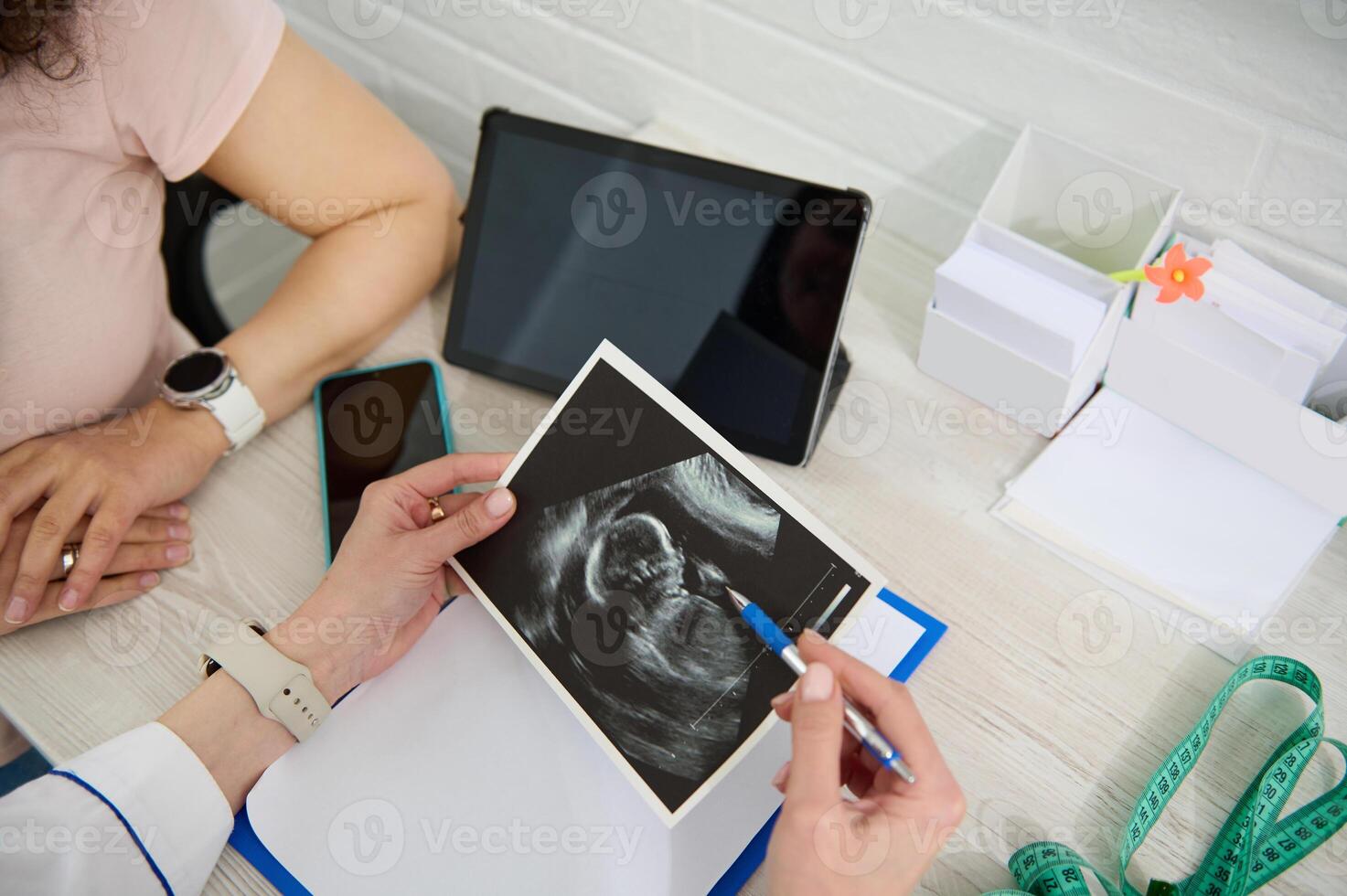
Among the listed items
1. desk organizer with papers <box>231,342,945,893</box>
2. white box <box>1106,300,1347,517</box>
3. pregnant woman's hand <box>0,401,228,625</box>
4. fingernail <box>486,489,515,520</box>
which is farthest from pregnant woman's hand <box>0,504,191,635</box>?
white box <box>1106,300,1347,517</box>

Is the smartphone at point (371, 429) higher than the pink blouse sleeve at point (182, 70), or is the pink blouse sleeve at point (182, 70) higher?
the pink blouse sleeve at point (182, 70)

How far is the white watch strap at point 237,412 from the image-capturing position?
33.0 inches

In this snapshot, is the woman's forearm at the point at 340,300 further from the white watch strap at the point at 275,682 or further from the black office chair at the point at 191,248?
the black office chair at the point at 191,248

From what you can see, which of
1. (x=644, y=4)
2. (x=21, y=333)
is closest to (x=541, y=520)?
(x=21, y=333)

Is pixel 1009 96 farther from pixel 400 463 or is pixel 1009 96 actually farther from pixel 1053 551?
pixel 400 463

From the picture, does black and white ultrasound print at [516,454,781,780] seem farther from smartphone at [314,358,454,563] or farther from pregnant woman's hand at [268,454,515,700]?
smartphone at [314,358,454,563]

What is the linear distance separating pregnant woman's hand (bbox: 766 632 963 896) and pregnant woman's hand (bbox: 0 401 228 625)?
60 centimetres

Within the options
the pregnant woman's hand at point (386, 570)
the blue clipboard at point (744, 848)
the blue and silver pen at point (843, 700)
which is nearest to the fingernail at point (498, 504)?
the pregnant woman's hand at point (386, 570)

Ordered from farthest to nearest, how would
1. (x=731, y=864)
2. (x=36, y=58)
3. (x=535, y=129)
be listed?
(x=535, y=129), (x=36, y=58), (x=731, y=864)

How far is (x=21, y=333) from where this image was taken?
785 millimetres

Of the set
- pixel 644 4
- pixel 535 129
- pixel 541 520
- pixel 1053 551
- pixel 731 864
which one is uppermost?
pixel 644 4

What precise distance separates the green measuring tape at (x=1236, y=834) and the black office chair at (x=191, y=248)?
4.13 ft

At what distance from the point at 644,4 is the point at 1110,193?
0.54 m

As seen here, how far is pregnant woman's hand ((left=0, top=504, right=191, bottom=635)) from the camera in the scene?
29.7 inches
